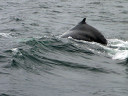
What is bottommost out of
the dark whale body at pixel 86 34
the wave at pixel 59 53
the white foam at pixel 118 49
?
the white foam at pixel 118 49

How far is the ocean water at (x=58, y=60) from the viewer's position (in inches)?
402

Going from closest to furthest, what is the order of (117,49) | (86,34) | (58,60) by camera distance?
1. (58,60)
2. (117,49)
3. (86,34)

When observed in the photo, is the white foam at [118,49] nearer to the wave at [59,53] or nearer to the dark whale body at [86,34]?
the wave at [59,53]

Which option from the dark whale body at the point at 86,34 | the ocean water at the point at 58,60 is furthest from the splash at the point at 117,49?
the dark whale body at the point at 86,34

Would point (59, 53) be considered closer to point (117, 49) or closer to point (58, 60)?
point (58, 60)

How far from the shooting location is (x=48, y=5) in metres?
30.3

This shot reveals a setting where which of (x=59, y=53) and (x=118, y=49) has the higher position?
(x=59, y=53)

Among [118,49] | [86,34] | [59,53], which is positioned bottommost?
[118,49]

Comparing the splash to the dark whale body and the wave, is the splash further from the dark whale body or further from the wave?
the dark whale body

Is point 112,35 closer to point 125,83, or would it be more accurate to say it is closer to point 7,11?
point 125,83

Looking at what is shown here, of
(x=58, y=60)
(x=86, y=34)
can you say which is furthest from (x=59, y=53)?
(x=86, y=34)

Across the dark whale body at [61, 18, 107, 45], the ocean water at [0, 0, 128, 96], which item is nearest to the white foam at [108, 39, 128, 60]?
the ocean water at [0, 0, 128, 96]

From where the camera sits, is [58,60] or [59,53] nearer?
[58,60]

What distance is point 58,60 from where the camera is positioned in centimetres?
1310
